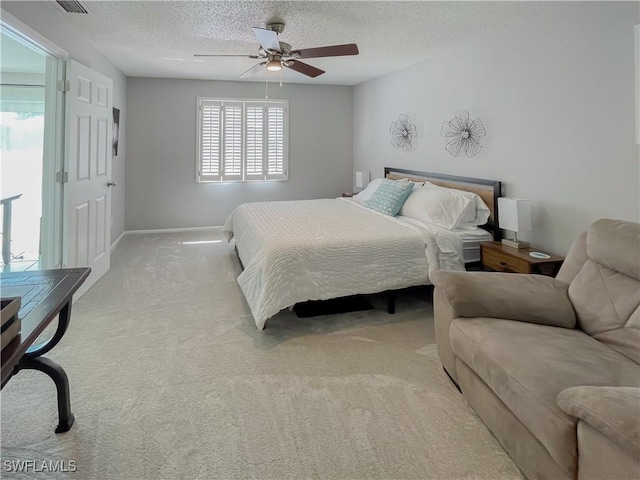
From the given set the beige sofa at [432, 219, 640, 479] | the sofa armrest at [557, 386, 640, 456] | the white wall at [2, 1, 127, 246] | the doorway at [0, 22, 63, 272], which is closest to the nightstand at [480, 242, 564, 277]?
the beige sofa at [432, 219, 640, 479]

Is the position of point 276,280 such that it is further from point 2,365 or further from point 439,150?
point 439,150

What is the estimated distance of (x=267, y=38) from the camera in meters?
3.00

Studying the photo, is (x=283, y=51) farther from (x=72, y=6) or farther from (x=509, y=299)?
(x=509, y=299)

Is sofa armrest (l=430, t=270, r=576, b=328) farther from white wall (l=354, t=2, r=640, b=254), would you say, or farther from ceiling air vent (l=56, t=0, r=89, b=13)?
ceiling air vent (l=56, t=0, r=89, b=13)

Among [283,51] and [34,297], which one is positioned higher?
[283,51]

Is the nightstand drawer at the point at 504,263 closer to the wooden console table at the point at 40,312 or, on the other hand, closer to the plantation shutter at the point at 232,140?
the wooden console table at the point at 40,312

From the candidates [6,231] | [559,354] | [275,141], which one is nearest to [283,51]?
[559,354]

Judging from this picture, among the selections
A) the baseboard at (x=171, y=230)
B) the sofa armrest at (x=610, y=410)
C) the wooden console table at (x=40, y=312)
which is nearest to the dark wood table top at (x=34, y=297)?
the wooden console table at (x=40, y=312)

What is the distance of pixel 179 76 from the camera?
5.98 metres

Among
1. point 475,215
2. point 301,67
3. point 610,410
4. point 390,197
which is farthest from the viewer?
point 390,197

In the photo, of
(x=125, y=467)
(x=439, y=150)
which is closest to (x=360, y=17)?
(x=439, y=150)

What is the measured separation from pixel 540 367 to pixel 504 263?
1656mm

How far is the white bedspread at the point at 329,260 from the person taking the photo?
279cm

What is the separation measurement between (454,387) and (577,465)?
95 cm
